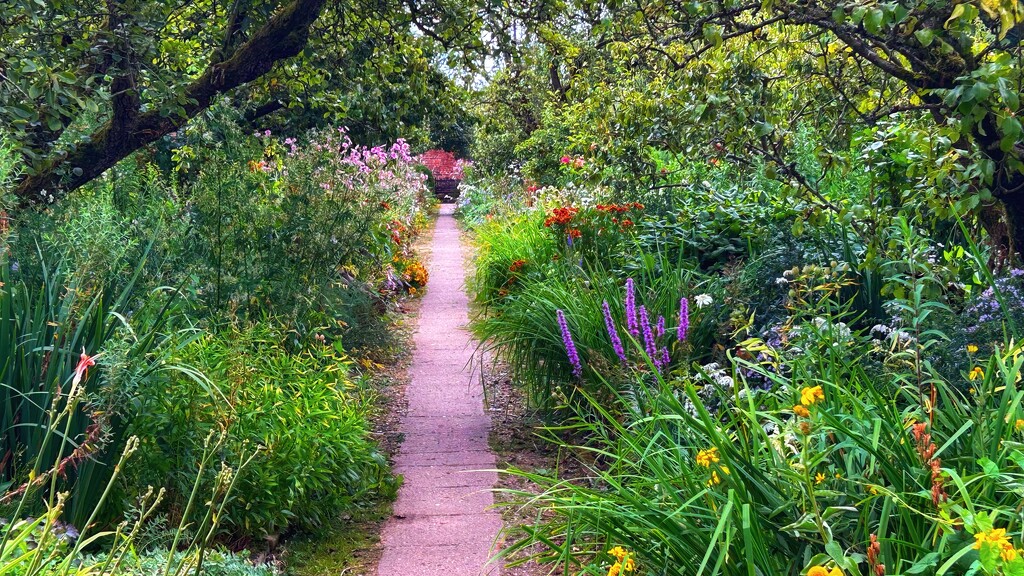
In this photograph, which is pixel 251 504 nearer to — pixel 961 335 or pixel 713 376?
pixel 713 376

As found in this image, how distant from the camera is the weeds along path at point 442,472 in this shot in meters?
3.83

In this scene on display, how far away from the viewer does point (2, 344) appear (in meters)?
2.97

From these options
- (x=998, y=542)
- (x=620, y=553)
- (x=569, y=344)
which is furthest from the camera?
(x=569, y=344)

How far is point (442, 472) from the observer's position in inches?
193

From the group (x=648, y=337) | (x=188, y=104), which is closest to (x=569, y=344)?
(x=648, y=337)

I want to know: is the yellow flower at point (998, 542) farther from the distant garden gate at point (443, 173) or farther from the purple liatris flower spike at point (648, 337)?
the distant garden gate at point (443, 173)

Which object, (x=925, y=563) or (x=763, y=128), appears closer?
(x=925, y=563)

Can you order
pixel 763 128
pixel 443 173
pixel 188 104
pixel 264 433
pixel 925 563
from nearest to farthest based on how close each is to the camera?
pixel 925 563 < pixel 264 433 < pixel 763 128 < pixel 188 104 < pixel 443 173

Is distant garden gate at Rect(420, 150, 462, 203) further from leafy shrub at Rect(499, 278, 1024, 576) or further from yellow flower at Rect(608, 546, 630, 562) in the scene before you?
yellow flower at Rect(608, 546, 630, 562)

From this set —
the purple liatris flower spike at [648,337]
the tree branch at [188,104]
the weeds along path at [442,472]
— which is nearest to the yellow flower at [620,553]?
the weeds along path at [442,472]

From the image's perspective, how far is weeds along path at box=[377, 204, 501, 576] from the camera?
3.83 m

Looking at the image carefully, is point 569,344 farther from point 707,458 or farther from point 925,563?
point 925,563

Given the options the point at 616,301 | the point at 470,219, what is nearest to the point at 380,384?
the point at 616,301

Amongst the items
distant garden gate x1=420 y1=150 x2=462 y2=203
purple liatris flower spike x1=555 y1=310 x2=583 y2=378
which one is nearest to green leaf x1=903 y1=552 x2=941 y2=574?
purple liatris flower spike x1=555 y1=310 x2=583 y2=378
